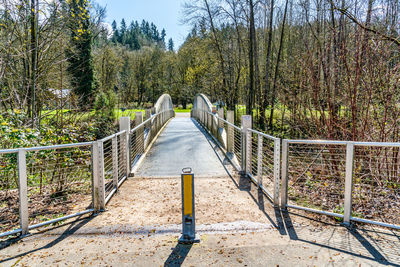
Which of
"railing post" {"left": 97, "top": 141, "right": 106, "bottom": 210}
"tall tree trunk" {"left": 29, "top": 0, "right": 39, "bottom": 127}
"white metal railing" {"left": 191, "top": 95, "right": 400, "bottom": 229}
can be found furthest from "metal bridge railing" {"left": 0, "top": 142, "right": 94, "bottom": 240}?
"white metal railing" {"left": 191, "top": 95, "right": 400, "bottom": 229}

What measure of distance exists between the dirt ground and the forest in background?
217cm

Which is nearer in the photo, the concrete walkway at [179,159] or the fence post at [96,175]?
the fence post at [96,175]

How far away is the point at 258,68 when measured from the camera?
18125mm

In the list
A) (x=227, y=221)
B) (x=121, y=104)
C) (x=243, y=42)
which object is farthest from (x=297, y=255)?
(x=121, y=104)

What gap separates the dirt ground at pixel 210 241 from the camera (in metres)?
2.94

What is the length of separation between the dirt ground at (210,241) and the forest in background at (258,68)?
217cm

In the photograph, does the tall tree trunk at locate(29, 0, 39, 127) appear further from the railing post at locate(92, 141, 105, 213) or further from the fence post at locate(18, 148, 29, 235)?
the fence post at locate(18, 148, 29, 235)

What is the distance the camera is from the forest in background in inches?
208

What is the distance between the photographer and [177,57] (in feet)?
136

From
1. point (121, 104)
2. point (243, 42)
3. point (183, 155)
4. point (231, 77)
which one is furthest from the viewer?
point (121, 104)

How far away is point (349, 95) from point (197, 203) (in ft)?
11.2

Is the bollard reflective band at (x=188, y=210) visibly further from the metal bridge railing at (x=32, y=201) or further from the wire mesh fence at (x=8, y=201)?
the wire mesh fence at (x=8, y=201)

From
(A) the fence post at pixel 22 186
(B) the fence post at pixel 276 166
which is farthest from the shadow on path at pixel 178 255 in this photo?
(A) the fence post at pixel 22 186

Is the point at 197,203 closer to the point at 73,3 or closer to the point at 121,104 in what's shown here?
the point at 73,3
